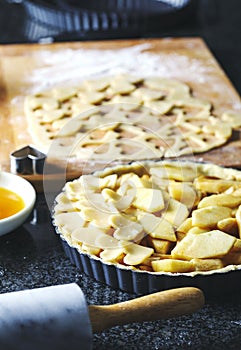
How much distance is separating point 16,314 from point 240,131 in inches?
37.2

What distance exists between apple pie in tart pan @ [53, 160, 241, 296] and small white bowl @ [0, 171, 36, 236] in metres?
0.05

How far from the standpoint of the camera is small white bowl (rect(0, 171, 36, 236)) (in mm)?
1210

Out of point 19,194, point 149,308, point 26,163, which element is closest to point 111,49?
point 26,163

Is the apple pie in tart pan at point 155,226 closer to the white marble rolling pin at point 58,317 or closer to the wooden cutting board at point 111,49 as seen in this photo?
the white marble rolling pin at point 58,317

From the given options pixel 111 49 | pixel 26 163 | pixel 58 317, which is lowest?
pixel 111 49

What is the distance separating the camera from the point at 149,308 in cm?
97

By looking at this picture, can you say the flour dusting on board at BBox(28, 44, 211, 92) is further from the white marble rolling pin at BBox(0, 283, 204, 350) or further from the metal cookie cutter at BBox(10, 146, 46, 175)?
the white marble rolling pin at BBox(0, 283, 204, 350)

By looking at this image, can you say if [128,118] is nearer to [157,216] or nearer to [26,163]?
[26,163]

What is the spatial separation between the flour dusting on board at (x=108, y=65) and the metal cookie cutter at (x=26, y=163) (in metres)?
0.50

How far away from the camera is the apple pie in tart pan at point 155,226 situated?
1.08 m

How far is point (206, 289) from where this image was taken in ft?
3.56

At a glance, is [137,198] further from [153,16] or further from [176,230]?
[153,16]

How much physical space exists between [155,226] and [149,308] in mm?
217

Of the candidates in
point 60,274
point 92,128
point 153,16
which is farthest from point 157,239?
point 153,16
